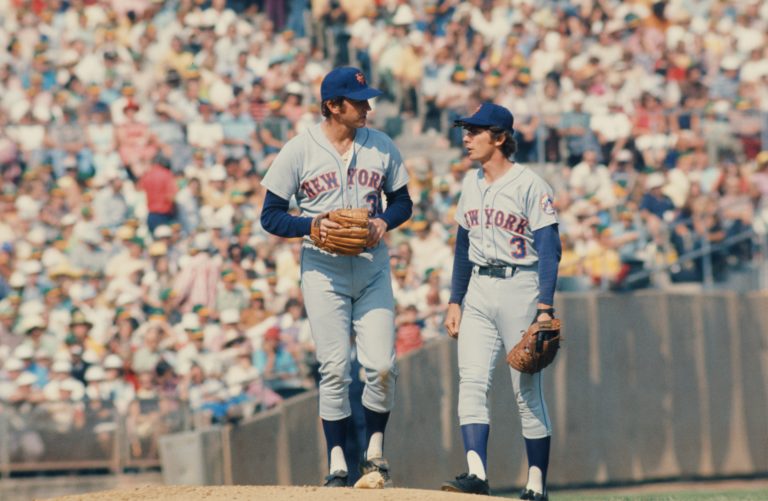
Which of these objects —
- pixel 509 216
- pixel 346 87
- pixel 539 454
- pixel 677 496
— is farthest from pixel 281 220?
pixel 677 496

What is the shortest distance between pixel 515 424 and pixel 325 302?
6310mm

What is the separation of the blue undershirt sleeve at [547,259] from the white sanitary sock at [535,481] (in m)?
0.84

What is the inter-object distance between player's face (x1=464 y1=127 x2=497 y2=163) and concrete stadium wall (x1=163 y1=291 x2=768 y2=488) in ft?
18.0

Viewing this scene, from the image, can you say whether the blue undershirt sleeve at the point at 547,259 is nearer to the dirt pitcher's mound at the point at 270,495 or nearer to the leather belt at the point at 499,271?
the leather belt at the point at 499,271

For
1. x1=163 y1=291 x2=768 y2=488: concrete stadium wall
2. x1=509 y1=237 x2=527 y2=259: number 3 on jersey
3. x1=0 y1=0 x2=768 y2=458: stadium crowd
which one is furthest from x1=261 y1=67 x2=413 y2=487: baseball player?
x1=163 y1=291 x2=768 y2=488: concrete stadium wall

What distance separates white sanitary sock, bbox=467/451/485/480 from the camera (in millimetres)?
7859

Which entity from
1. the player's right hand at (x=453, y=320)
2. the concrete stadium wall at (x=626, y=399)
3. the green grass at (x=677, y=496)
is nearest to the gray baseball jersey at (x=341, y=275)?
the player's right hand at (x=453, y=320)

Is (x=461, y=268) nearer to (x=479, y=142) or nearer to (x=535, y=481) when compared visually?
(x=479, y=142)

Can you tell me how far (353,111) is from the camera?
786 centimetres

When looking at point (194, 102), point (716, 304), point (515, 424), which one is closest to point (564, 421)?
point (515, 424)

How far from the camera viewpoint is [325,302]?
26.0 ft

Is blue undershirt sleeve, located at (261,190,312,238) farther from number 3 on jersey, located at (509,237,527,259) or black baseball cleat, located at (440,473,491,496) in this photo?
black baseball cleat, located at (440,473,491,496)

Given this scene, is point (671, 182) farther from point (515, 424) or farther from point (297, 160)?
point (297, 160)

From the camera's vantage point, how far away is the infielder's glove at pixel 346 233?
763 cm
